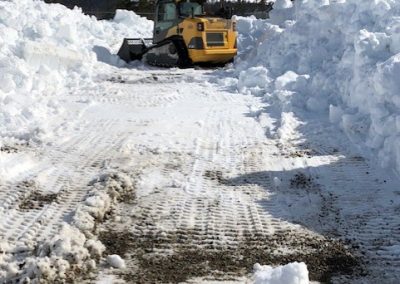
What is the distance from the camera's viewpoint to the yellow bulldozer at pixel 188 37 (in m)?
14.4

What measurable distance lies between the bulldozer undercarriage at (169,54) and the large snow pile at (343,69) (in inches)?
56.1

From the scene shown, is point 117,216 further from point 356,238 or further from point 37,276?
point 356,238

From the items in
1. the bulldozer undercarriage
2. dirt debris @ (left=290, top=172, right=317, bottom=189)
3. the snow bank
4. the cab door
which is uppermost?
the cab door

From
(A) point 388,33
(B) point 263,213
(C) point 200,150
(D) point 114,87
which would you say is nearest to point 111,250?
(B) point 263,213

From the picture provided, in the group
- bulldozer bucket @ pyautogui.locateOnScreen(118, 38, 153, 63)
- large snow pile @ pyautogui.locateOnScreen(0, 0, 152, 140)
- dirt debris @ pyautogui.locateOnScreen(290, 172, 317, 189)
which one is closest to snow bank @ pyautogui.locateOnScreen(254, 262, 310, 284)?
dirt debris @ pyautogui.locateOnScreen(290, 172, 317, 189)

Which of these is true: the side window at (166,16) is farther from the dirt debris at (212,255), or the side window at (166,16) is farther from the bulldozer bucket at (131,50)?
the dirt debris at (212,255)

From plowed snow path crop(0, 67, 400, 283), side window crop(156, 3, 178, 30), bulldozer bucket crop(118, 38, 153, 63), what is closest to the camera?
plowed snow path crop(0, 67, 400, 283)

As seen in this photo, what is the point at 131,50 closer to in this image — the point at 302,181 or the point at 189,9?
the point at 189,9

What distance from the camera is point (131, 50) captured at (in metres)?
15.9

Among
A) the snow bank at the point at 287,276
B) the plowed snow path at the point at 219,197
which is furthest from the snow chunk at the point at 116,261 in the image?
the snow bank at the point at 287,276

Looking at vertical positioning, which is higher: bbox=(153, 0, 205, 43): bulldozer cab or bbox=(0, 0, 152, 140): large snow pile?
bbox=(153, 0, 205, 43): bulldozer cab

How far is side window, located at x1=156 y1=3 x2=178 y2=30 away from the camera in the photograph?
15.2 m

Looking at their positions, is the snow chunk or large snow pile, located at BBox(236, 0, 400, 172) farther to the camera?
large snow pile, located at BBox(236, 0, 400, 172)

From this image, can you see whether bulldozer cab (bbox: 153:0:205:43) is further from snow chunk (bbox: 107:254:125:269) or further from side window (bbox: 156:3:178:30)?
snow chunk (bbox: 107:254:125:269)
